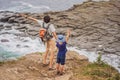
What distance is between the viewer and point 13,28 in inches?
1109

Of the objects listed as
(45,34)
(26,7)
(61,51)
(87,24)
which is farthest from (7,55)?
(26,7)

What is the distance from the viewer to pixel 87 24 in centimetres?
2736

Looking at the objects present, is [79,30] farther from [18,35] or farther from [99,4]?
[99,4]

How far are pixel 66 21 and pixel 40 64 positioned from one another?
14.1 metres

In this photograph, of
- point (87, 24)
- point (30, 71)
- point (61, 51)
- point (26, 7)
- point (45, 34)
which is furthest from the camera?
point (26, 7)

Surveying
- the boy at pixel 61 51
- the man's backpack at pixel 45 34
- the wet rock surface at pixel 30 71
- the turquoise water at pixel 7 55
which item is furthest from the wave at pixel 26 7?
the boy at pixel 61 51

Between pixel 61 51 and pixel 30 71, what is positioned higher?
pixel 61 51

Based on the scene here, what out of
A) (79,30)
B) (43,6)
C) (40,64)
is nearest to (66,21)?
(79,30)

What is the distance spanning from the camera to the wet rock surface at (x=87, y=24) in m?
24.2

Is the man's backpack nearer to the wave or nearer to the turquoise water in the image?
the turquoise water

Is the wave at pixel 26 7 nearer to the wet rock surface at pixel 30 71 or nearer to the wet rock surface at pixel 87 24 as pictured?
the wet rock surface at pixel 87 24

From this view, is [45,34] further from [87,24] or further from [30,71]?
[87,24]

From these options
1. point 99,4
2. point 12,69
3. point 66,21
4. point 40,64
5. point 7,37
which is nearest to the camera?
point 12,69

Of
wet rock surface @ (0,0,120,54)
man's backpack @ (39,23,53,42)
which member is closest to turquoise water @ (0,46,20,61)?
wet rock surface @ (0,0,120,54)
